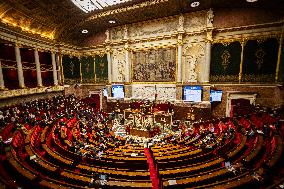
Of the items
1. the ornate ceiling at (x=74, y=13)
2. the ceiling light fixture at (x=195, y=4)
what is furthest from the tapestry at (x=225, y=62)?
the ceiling light fixture at (x=195, y=4)

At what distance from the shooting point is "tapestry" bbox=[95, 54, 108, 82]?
19.1m

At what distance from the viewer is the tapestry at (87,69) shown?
19.9 m

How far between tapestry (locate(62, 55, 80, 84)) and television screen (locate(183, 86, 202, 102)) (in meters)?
13.1

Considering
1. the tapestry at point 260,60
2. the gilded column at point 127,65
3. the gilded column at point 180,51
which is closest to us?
the tapestry at point 260,60

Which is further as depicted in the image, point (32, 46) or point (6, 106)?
point (32, 46)

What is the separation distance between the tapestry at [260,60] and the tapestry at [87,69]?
52.3 feet

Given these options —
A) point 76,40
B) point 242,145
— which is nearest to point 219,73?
point 242,145

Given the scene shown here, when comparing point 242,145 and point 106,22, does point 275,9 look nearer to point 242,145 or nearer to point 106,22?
point 242,145

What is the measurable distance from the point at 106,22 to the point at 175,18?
678cm

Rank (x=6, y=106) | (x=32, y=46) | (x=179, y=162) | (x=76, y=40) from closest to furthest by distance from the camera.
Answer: (x=179, y=162), (x=6, y=106), (x=32, y=46), (x=76, y=40)

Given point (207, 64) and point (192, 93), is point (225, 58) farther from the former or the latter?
point (192, 93)

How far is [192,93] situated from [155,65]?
4.56 meters

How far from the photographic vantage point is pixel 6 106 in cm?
1184

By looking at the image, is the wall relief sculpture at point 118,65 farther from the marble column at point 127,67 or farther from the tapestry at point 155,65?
the tapestry at point 155,65
